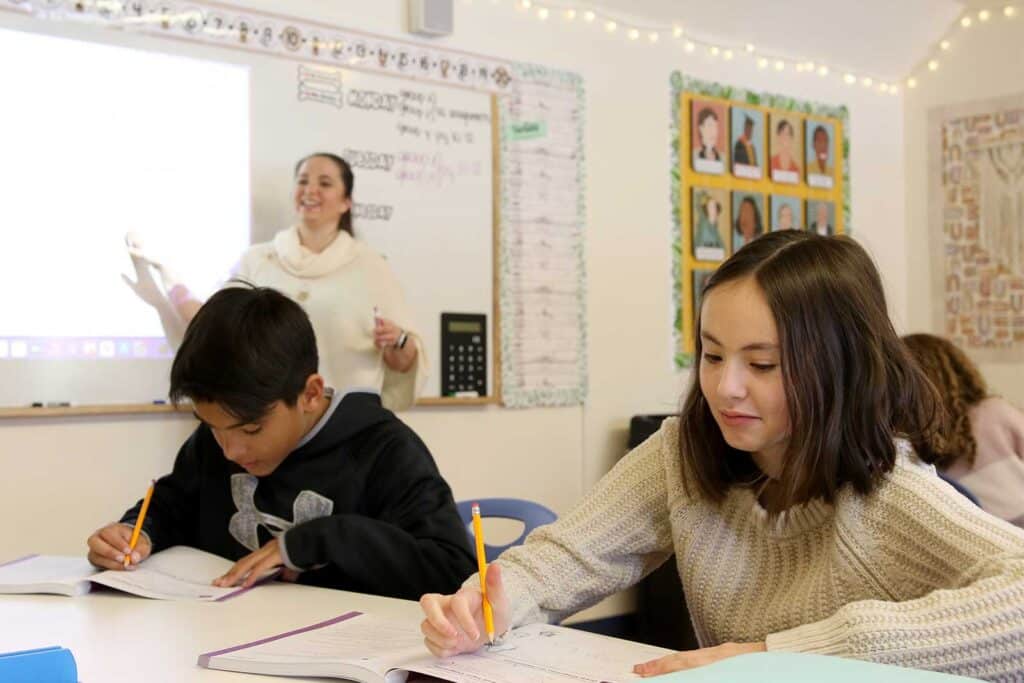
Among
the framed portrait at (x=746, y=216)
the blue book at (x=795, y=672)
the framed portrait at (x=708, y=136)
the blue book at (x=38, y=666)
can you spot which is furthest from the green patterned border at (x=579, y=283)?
the blue book at (x=795, y=672)

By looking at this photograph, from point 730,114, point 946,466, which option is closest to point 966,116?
point 730,114

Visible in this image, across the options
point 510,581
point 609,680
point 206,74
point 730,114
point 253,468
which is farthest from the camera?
point 730,114

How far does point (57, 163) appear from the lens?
289cm

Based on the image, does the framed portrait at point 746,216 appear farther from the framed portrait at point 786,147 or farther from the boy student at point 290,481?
the boy student at point 290,481

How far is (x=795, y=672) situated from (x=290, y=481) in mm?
1157

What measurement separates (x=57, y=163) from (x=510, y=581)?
1928 millimetres

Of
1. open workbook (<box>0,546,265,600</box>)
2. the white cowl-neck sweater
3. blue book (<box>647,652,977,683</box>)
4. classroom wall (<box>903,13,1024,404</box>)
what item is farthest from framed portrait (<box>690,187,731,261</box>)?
blue book (<box>647,652,977,683</box>)

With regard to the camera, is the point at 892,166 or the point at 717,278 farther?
the point at 892,166

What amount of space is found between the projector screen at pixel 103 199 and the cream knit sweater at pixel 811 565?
1721 millimetres

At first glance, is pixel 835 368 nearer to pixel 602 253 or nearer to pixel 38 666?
pixel 38 666

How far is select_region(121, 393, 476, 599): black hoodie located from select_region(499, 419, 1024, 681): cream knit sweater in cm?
25

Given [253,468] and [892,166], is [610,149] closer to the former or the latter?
[892,166]

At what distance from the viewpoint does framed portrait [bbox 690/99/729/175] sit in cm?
434

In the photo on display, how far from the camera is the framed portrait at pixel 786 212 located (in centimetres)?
458
